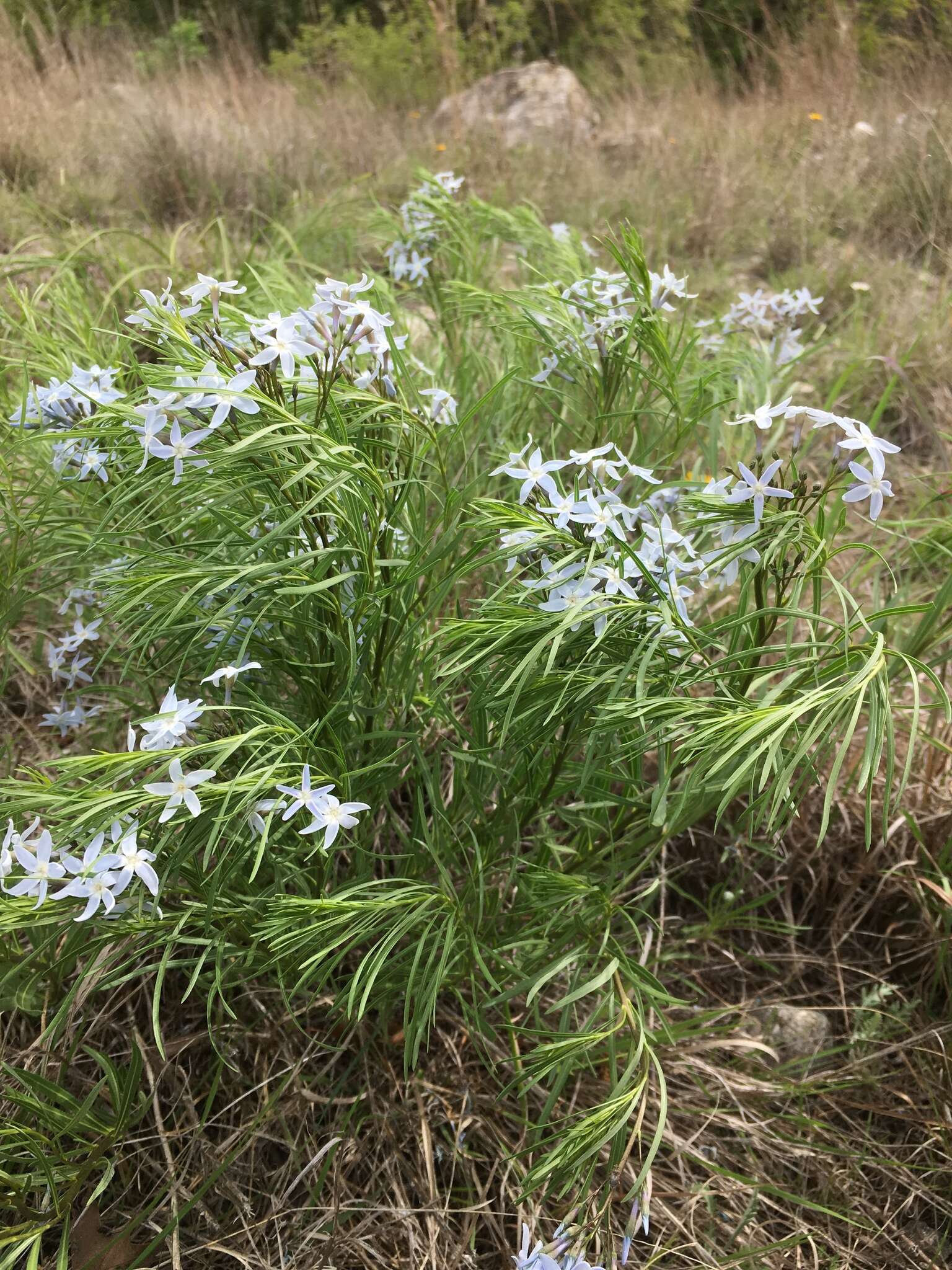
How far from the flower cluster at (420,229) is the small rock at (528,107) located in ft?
13.3

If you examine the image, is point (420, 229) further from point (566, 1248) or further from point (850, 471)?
point (566, 1248)

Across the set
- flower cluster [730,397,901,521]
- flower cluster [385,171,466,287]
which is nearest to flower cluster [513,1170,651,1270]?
flower cluster [730,397,901,521]

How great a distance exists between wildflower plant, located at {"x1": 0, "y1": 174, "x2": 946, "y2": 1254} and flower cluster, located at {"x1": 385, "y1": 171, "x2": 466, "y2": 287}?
83cm

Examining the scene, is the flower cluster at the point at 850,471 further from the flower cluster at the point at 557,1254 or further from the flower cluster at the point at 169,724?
the flower cluster at the point at 557,1254

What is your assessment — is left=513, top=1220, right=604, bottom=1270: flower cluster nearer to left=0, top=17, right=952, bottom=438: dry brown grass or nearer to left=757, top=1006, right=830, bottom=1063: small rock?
left=757, top=1006, right=830, bottom=1063: small rock

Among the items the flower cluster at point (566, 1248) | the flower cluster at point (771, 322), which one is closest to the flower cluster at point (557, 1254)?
the flower cluster at point (566, 1248)

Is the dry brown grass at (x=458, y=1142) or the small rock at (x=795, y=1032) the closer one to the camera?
the dry brown grass at (x=458, y=1142)

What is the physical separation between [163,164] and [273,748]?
506cm

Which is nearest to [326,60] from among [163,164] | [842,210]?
[163,164]

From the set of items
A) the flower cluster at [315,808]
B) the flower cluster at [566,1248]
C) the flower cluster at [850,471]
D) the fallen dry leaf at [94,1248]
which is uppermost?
the flower cluster at [850,471]

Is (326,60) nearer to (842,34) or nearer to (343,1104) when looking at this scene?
(842,34)

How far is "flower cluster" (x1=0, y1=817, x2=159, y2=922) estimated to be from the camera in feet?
3.27

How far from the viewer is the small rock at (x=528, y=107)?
6836mm

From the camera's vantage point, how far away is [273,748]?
3.67 feet
